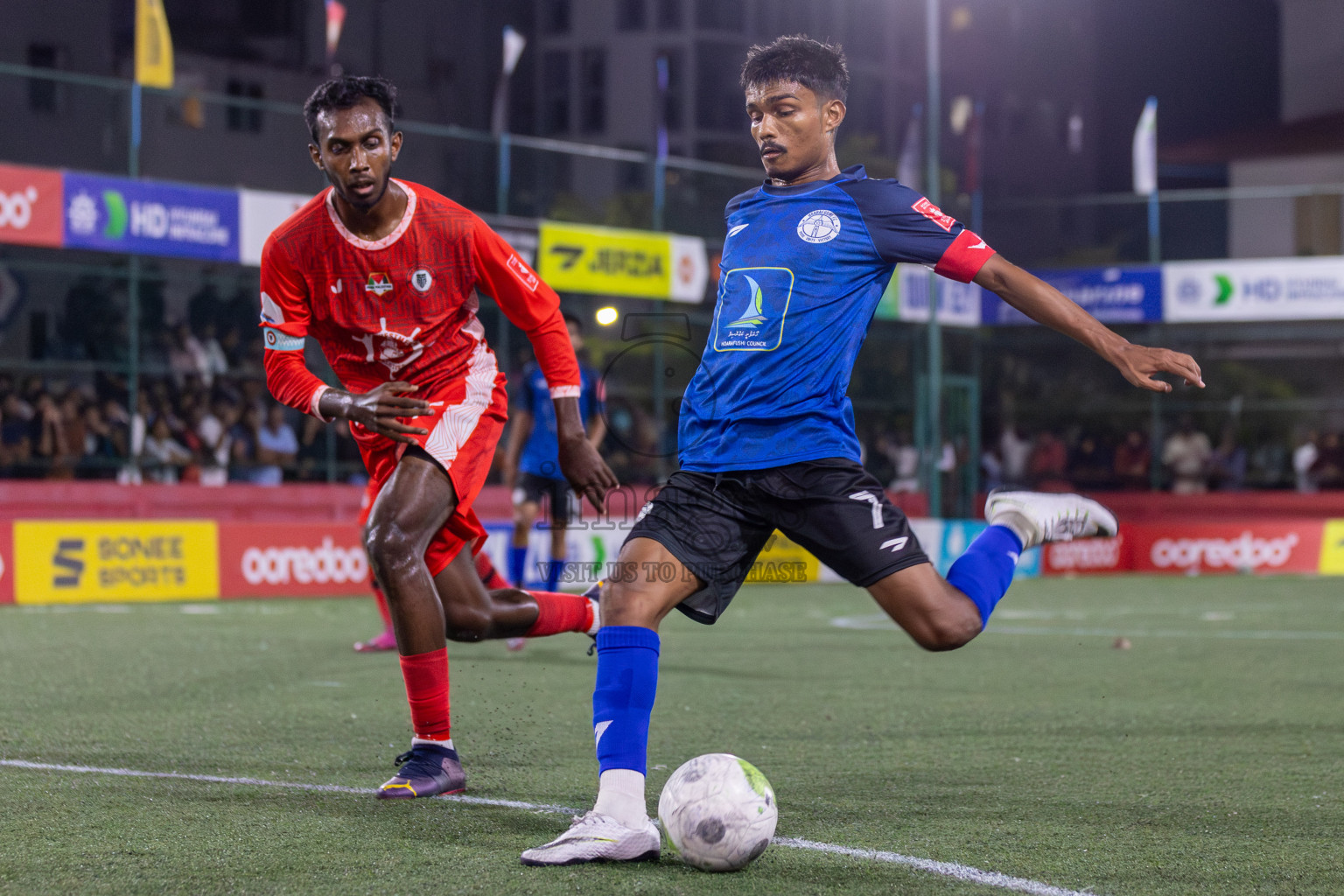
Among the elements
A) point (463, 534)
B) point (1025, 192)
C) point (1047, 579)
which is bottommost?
point (1047, 579)

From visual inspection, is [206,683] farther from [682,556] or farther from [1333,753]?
[1333,753]

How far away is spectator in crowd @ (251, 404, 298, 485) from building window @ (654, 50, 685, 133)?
36.0m

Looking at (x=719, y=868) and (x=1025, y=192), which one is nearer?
(x=719, y=868)

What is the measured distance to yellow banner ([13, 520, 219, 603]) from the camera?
44.5 feet

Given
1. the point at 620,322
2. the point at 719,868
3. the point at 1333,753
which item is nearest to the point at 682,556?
the point at 719,868

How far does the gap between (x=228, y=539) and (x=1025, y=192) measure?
4626 centimetres

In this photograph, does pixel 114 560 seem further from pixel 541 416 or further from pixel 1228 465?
pixel 1228 465

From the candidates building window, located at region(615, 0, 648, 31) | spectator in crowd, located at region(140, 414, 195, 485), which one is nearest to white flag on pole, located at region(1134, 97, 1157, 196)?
spectator in crowd, located at region(140, 414, 195, 485)

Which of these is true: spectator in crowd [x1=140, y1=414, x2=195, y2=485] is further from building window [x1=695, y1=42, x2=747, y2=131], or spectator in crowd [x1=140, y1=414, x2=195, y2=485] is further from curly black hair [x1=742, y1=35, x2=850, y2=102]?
building window [x1=695, y1=42, x2=747, y2=131]

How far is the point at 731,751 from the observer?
5.46 meters

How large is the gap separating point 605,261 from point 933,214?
14.7 metres

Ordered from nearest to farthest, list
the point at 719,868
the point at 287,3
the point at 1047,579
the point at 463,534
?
the point at 719,868 < the point at 463,534 < the point at 1047,579 < the point at 287,3

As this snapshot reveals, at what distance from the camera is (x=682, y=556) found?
3.88 meters

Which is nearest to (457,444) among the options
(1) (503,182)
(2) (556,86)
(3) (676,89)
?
(1) (503,182)
